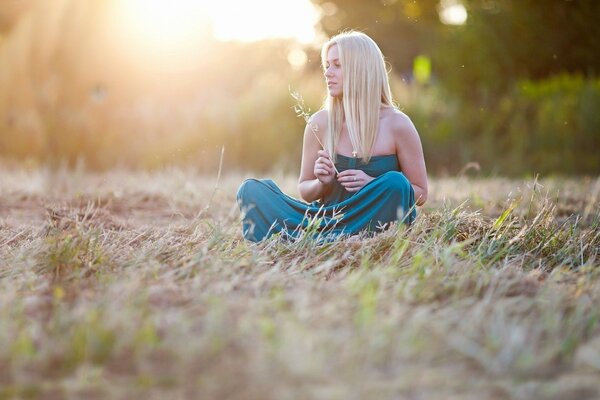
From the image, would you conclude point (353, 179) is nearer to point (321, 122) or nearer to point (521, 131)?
point (321, 122)

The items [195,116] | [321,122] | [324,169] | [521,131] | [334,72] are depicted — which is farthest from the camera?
[195,116]

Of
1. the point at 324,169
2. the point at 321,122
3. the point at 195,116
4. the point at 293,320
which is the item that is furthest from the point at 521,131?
the point at 293,320

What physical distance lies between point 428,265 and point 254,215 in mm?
1134

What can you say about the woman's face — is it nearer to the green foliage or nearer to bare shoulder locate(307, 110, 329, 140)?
bare shoulder locate(307, 110, 329, 140)

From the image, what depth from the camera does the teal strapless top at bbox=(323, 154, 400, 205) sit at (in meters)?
3.43

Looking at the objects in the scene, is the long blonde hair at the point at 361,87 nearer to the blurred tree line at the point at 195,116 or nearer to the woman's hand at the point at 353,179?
the woman's hand at the point at 353,179

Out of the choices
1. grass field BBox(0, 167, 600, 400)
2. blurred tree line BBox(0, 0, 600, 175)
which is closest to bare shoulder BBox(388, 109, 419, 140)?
grass field BBox(0, 167, 600, 400)

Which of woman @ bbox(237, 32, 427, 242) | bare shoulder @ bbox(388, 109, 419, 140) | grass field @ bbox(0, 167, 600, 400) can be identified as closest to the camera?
A: grass field @ bbox(0, 167, 600, 400)

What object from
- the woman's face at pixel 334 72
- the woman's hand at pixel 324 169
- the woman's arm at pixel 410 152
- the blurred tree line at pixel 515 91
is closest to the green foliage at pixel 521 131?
the blurred tree line at pixel 515 91

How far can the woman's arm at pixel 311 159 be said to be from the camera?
347 centimetres

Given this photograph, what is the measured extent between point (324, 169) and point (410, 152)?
0.41 meters

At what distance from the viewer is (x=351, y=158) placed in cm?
346

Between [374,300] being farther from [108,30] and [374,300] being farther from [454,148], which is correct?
[108,30]

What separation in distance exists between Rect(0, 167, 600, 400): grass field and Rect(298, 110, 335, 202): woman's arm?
0.56 meters
